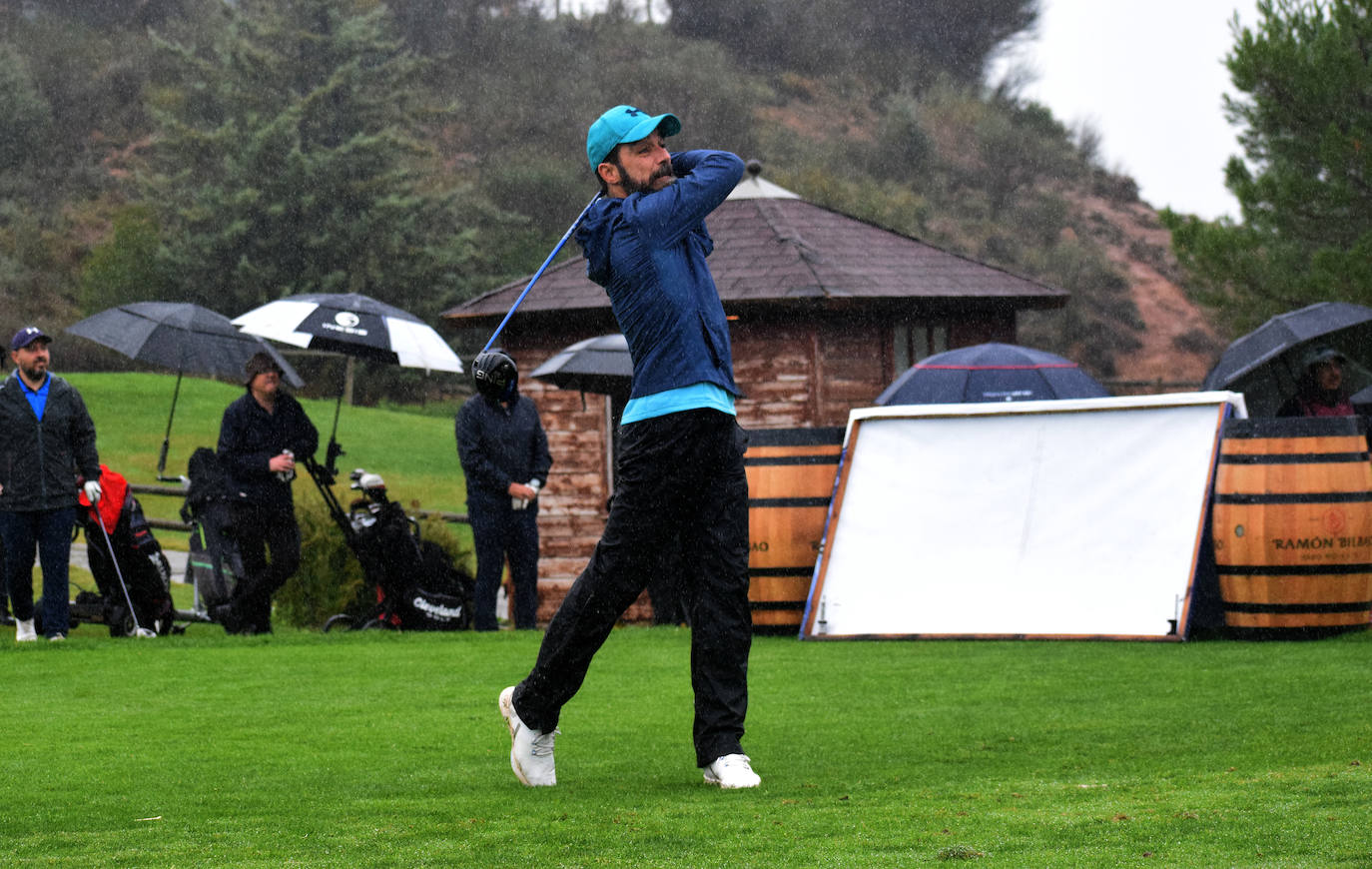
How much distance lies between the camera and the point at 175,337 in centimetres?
1127

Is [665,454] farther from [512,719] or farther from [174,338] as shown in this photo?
[174,338]

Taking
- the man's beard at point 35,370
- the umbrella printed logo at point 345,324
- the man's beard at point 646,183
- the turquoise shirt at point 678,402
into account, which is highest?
the man's beard at point 646,183

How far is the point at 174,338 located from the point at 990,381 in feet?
18.3

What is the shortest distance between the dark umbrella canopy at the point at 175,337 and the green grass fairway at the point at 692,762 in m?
3.06

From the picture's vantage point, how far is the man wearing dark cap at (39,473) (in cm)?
940

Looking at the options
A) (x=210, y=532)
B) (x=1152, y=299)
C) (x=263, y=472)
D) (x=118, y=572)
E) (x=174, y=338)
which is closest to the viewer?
(x=263, y=472)

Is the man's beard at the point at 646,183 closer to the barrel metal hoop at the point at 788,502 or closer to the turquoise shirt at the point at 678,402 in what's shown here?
the turquoise shirt at the point at 678,402

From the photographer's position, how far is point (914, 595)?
912cm

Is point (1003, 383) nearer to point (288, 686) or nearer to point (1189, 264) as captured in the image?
point (288, 686)

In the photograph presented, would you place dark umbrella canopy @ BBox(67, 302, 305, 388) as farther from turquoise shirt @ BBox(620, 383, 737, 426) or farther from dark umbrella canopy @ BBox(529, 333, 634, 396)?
turquoise shirt @ BBox(620, 383, 737, 426)

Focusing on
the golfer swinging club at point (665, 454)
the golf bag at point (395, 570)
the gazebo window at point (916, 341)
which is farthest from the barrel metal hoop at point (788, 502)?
the gazebo window at point (916, 341)

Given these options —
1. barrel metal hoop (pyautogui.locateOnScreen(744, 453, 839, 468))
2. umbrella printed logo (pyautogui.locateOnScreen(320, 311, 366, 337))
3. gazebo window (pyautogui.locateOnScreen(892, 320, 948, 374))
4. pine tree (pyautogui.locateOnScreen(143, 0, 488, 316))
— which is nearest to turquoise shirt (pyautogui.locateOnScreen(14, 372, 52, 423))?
umbrella printed logo (pyautogui.locateOnScreen(320, 311, 366, 337))

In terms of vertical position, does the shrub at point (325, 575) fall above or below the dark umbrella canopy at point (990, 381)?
below

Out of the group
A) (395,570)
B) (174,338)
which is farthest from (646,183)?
(174,338)
